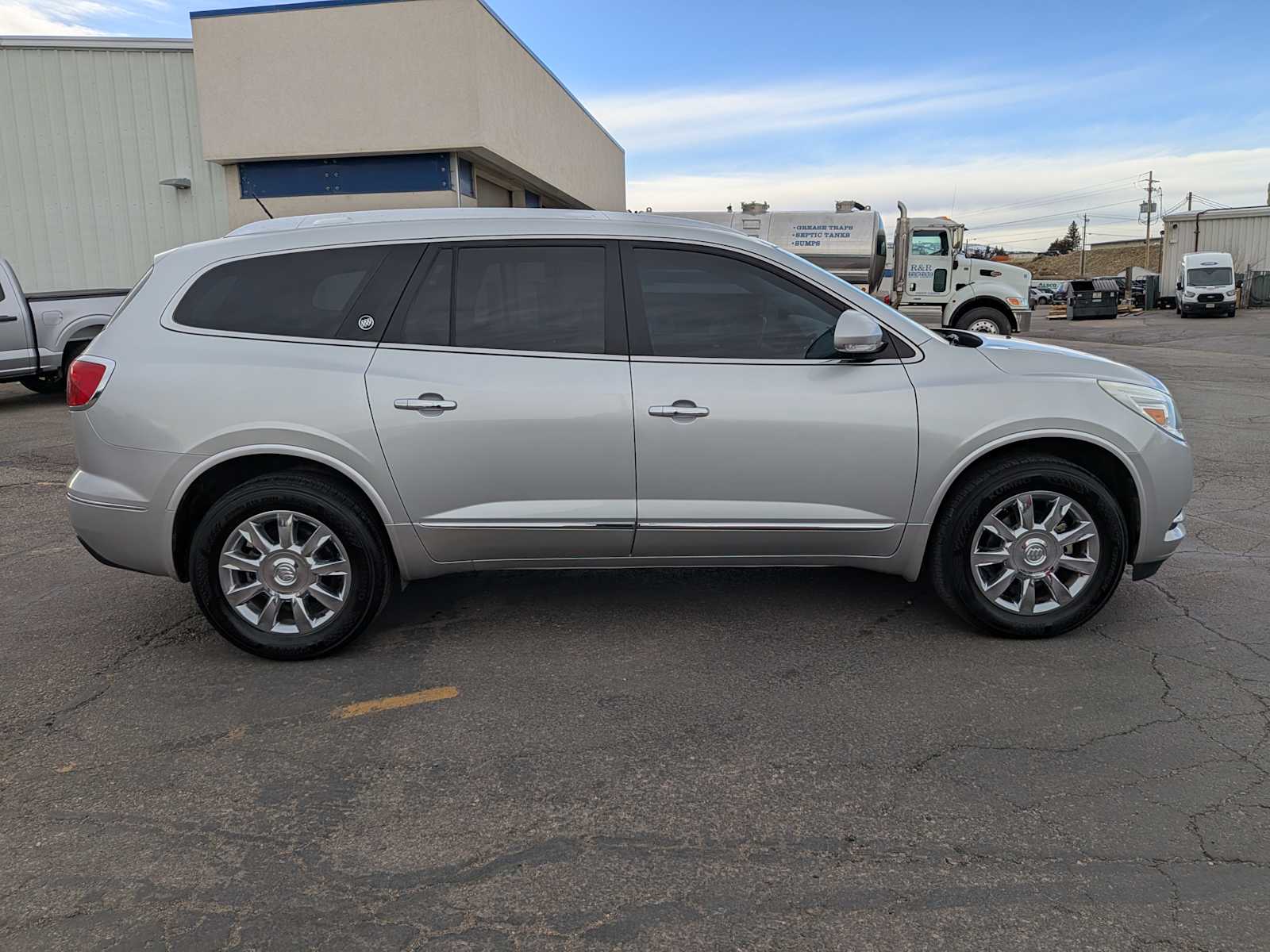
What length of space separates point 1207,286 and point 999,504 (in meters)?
40.3

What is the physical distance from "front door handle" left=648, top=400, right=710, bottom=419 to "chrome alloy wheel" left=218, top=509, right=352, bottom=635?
1.43 metres

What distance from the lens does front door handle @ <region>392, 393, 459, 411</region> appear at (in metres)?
4.11

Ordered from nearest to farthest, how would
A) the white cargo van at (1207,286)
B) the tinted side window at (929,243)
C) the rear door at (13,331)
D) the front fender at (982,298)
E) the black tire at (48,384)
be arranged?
the rear door at (13,331), the black tire at (48,384), the front fender at (982,298), the tinted side window at (929,243), the white cargo van at (1207,286)

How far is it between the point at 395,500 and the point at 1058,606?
114 inches

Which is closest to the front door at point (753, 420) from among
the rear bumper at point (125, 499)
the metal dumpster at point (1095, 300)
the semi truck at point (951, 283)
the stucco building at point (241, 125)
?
the rear bumper at point (125, 499)

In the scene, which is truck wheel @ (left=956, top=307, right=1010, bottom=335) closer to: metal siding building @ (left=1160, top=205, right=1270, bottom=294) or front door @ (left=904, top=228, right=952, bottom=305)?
front door @ (left=904, top=228, right=952, bottom=305)

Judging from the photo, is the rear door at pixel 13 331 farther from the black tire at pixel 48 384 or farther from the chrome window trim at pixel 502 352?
the chrome window trim at pixel 502 352

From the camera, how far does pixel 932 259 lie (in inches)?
818

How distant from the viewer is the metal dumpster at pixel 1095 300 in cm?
4103

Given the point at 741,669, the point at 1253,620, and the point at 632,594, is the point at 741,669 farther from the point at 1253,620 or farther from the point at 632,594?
the point at 1253,620

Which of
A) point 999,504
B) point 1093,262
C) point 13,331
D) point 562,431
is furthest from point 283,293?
point 1093,262

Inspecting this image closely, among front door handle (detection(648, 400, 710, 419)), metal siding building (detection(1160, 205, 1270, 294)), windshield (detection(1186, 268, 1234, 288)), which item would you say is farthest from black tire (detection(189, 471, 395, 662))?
metal siding building (detection(1160, 205, 1270, 294))

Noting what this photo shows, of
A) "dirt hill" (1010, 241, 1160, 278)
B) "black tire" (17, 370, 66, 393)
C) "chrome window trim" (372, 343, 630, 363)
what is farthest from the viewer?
"dirt hill" (1010, 241, 1160, 278)

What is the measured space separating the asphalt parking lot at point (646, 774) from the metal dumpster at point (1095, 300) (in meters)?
39.9
